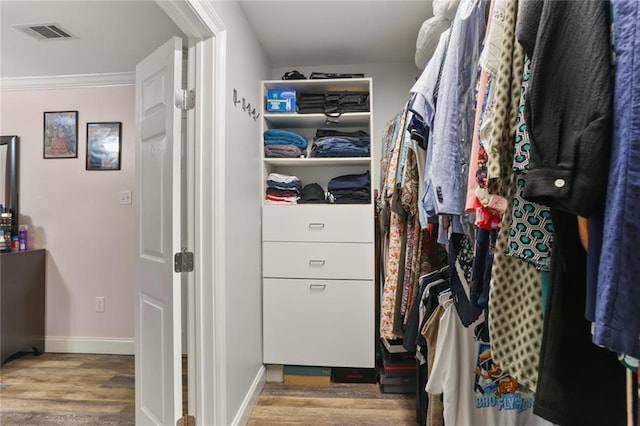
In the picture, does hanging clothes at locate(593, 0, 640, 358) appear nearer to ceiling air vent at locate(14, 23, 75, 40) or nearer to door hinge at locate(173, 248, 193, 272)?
door hinge at locate(173, 248, 193, 272)

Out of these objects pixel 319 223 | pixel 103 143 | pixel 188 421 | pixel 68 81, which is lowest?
pixel 188 421

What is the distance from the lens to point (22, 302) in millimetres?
2479

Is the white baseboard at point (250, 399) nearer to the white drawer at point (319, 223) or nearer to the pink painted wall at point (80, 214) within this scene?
the white drawer at point (319, 223)

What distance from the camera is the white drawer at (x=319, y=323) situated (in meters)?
2.07

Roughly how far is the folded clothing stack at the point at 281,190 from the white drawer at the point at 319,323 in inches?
21.9

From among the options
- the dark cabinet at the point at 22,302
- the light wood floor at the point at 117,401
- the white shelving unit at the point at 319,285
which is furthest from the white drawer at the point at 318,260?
the dark cabinet at the point at 22,302

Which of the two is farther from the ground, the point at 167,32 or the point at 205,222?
the point at 167,32

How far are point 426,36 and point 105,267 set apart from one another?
293 centimetres

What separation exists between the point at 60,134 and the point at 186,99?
2075 mm

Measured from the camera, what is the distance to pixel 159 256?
1.41m

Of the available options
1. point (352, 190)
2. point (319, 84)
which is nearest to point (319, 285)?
point (352, 190)

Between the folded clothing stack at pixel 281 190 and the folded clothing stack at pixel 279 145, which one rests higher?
the folded clothing stack at pixel 279 145

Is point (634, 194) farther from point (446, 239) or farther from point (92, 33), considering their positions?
point (92, 33)

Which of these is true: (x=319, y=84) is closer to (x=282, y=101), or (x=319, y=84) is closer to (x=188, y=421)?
(x=282, y=101)
